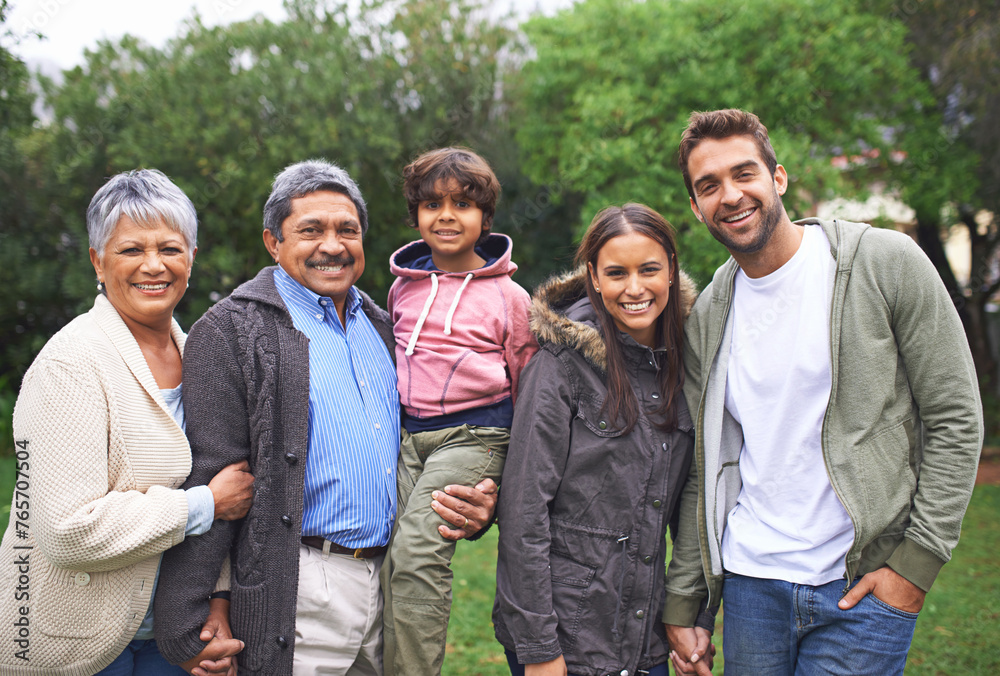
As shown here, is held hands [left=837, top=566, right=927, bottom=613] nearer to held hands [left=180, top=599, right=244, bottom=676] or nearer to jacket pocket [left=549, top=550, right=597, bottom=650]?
jacket pocket [left=549, top=550, right=597, bottom=650]

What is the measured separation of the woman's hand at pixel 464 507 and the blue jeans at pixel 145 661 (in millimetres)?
980

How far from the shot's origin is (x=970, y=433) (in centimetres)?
220

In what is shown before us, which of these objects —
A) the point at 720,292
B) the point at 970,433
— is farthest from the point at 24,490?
the point at 970,433

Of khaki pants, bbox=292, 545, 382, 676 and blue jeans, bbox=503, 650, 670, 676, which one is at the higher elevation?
khaki pants, bbox=292, 545, 382, 676

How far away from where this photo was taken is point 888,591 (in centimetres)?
221

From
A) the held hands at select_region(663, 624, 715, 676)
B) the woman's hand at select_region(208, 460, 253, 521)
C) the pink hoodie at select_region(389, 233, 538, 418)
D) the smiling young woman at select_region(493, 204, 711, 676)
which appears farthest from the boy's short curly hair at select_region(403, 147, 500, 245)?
the held hands at select_region(663, 624, 715, 676)

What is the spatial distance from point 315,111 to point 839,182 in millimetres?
7031

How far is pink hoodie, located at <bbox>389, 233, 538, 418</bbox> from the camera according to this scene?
2.78m

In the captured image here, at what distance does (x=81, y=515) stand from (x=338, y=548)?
79 centimetres

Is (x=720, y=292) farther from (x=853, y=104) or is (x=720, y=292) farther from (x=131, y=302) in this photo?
(x=853, y=104)

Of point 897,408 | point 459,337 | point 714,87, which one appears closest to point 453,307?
point 459,337

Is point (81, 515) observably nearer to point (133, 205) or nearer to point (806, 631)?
point (133, 205)

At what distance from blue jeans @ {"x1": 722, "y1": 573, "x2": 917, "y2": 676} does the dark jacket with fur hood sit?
10.5 inches

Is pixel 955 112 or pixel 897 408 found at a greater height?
pixel 955 112
